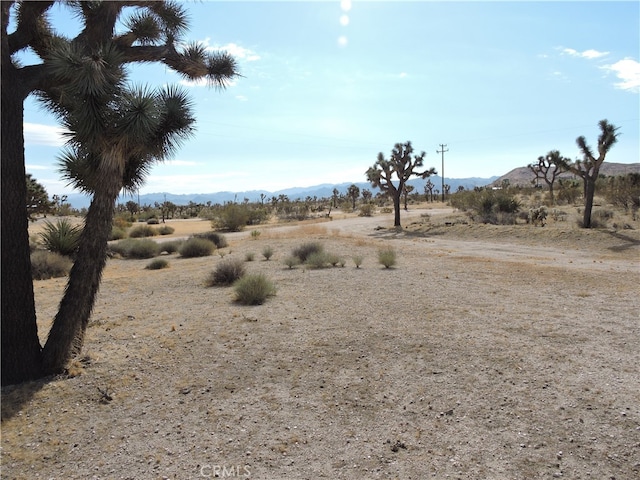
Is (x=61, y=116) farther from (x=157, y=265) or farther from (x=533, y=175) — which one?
(x=533, y=175)

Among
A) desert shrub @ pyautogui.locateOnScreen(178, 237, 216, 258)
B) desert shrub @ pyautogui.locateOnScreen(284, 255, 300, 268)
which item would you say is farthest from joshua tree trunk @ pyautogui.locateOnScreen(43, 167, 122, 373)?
desert shrub @ pyautogui.locateOnScreen(178, 237, 216, 258)

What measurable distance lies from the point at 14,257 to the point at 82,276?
812 mm

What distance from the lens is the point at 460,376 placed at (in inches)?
224

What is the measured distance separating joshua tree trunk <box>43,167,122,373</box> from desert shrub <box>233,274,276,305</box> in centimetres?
436

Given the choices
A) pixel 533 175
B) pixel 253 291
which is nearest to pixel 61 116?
pixel 253 291

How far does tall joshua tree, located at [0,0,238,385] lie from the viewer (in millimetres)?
5387

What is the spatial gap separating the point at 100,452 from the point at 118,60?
15.8 feet

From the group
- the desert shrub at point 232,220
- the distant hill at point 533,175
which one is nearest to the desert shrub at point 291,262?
the desert shrub at point 232,220

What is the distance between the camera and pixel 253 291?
10148 millimetres

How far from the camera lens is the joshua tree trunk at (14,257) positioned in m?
5.37

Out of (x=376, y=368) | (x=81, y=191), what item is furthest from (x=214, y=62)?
(x=376, y=368)

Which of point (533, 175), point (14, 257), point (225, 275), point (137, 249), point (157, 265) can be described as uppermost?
point (533, 175)

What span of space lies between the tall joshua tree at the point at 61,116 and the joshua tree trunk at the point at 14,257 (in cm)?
1

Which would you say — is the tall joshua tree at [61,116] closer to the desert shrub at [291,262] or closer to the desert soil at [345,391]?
the desert soil at [345,391]
